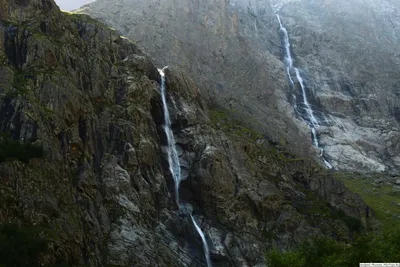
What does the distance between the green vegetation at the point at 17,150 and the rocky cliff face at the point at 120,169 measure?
4.6 inches

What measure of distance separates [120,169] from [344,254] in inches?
1220

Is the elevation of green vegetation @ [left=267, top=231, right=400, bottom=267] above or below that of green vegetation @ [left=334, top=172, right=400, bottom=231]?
below

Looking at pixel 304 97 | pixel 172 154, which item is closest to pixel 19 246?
pixel 172 154

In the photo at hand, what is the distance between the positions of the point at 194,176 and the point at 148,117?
11.0m

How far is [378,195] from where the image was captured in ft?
371

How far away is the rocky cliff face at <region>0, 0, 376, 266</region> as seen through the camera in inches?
2239

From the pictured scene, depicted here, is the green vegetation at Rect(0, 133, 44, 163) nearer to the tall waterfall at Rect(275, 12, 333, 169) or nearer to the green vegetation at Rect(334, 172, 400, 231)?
the green vegetation at Rect(334, 172, 400, 231)

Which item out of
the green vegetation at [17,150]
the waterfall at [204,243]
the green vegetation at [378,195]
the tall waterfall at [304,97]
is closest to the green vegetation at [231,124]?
the waterfall at [204,243]

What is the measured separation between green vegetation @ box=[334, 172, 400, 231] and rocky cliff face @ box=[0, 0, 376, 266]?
7636 millimetres

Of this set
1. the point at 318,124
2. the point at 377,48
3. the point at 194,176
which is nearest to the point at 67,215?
the point at 194,176

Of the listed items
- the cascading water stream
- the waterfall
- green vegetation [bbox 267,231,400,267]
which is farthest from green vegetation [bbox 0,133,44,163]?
green vegetation [bbox 267,231,400,267]

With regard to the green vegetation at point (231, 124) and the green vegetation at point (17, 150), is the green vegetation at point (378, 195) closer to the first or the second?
the green vegetation at point (231, 124)

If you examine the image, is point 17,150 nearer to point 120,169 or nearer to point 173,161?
point 120,169

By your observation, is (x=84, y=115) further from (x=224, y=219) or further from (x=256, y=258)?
(x=256, y=258)
